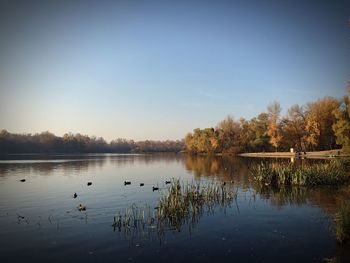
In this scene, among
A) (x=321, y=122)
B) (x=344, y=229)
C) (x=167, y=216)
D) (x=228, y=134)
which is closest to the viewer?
(x=344, y=229)

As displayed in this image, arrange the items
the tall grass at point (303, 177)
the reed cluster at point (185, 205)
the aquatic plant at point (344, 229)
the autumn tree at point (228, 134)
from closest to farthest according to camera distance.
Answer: the aquatic plant at point (344, 229) < the reed cluster at point (185, 205) < the tall grass at point (303, 177) < the autumn tree at point (228, 134)

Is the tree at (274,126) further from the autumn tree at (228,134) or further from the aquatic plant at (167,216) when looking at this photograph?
the aquatic plant at (167,216)

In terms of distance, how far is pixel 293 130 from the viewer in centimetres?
9500

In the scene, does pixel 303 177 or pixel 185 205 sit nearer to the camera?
pixel 185 205

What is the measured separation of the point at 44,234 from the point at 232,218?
38.0 ft

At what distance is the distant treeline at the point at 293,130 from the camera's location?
280ft

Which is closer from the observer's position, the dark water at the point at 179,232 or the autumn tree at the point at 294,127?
the dark water at the point at 179,232

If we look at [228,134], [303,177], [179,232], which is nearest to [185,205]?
[179,232]

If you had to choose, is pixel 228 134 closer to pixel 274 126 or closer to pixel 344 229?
pixel 274 126

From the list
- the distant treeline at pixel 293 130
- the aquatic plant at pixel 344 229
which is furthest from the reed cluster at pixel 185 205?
the distant treeline at pixel 293 130

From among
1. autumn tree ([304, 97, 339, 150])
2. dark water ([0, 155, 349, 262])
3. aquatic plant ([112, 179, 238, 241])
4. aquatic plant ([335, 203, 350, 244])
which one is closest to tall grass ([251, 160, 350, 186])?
dark water ([0, 155, 349, 262])

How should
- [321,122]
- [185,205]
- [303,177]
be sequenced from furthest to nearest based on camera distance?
1. [321,122]
2. [303,177]
3. [185,205]

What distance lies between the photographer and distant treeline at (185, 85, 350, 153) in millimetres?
85250

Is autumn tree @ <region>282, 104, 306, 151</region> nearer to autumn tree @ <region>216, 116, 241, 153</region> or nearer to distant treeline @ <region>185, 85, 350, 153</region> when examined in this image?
distant treeline @ <region>185, 85, 350, 153</region>
